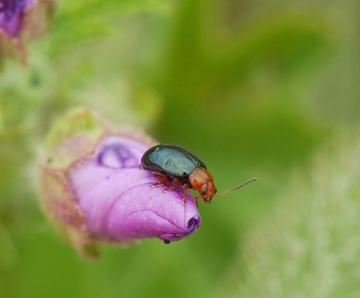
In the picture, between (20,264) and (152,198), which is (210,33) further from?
(152,198)

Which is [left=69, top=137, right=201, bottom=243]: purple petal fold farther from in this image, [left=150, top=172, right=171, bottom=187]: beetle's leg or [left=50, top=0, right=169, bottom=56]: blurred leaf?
[left=50, top=0, right=169, bottom=56]: blurred leaf

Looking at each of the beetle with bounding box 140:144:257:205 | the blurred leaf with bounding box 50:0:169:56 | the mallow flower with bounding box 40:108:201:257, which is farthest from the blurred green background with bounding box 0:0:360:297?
the beetle with bounding box 140:144:257:205

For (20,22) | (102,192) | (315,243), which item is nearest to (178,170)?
(102,192)

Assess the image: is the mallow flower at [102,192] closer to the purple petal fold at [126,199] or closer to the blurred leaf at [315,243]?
the purple petal fold at [126,199]

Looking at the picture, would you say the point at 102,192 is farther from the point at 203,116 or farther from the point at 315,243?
the point at 203,116

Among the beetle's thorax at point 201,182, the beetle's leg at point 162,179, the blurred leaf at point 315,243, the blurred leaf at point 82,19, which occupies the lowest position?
the beetle's thorax at point 201,182

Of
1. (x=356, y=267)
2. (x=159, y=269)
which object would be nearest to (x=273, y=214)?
(x=356, y=267)

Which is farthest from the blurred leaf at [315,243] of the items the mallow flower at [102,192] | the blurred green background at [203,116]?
the mallow flower at [102,192]
